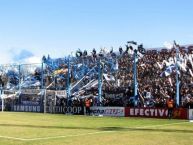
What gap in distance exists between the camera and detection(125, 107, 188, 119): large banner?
4022 cm

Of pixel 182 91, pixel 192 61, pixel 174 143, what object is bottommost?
pixel 174 143

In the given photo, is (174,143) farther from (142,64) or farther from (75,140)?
(142,64)

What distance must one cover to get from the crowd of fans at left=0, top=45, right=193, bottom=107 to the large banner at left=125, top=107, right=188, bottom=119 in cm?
136

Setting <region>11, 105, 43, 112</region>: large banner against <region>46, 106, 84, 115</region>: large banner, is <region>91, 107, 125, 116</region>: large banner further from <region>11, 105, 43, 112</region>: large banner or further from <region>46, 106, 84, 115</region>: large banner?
<region>11, 105, 43, 112</region>: large banner

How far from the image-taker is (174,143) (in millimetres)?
18859

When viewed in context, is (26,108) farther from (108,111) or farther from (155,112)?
(155,112)

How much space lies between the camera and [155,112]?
4200 cm

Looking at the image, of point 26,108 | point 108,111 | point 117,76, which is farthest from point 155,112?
point 26,108

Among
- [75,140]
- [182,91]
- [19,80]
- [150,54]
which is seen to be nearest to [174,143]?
[75,140]

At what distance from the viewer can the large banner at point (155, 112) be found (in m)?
40.2

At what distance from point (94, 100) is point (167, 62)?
9233 mm

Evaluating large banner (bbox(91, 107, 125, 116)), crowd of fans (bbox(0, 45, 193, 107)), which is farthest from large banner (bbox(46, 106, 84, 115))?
large banner (bbox(91, 107, 125, 116))

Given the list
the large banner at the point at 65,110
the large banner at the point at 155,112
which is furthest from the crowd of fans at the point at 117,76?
the large banner at the point at 155,112

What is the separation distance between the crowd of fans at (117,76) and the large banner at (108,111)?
3.35ft
